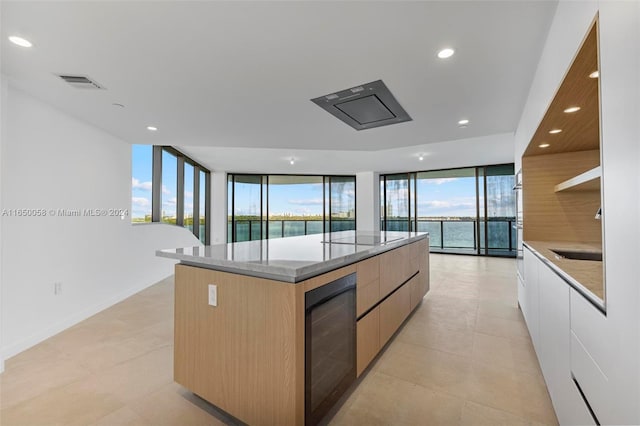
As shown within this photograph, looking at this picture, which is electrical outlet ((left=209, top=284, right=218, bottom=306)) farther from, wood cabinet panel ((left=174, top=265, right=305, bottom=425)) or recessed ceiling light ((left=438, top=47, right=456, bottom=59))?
recessed ceiling light ((left=438, top=47, right=456, bottom=59))

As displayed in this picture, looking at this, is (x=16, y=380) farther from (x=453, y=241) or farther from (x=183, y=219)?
(x=453, y=241)

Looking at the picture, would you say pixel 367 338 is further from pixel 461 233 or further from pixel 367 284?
pixel 461 233

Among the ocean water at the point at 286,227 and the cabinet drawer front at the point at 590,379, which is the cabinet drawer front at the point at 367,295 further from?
the ocean water at the point at 286,227

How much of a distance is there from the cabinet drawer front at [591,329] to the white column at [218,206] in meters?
7.95

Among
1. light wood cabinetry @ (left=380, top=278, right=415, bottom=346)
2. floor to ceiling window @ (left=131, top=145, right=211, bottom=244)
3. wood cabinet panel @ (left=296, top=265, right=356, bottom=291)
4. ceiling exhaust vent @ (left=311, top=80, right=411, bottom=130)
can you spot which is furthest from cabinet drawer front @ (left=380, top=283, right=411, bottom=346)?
floor to ceiling window @ (left=131, top=145, right=211, bottom=244)

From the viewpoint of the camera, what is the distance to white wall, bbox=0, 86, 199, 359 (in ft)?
8.08

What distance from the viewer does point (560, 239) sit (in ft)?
9.26

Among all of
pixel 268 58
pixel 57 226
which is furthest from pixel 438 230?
pixel 57 226

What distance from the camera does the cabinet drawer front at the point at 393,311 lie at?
7.66 ft

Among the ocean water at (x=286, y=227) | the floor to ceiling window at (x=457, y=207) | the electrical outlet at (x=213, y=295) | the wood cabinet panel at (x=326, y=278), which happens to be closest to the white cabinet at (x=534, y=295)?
the wood cabinet panel at (x=326, y=278)

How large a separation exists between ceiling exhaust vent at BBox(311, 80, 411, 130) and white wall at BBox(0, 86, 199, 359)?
2.62 metres

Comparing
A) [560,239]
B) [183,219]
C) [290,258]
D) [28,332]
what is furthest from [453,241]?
[28,332]

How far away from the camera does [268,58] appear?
6.41 feet

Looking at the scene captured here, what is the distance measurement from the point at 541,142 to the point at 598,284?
5.71 ft
